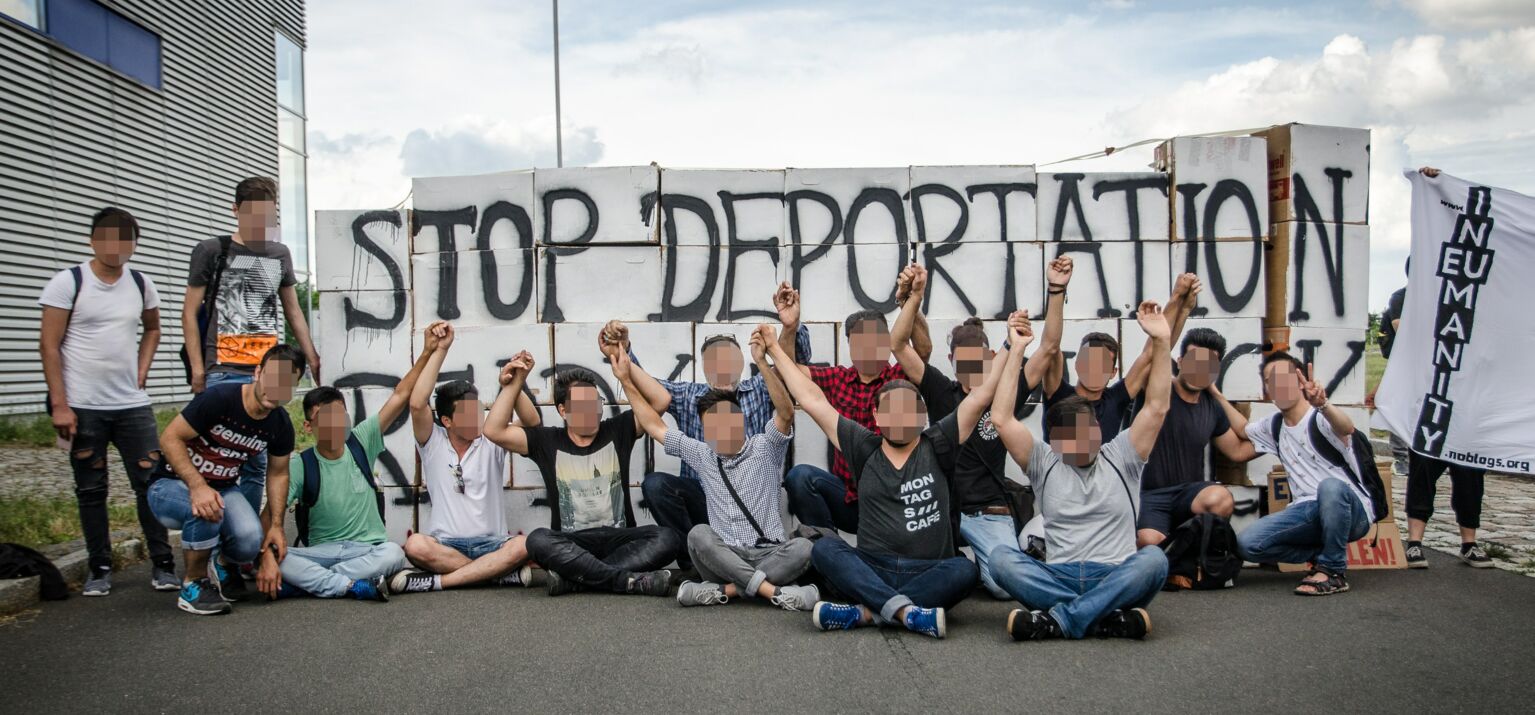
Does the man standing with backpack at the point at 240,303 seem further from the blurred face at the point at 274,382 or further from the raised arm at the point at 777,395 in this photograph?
the raised arm at the point at 777,395

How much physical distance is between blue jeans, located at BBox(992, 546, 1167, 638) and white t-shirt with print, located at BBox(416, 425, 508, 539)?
271cm

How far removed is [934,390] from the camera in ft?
18.8

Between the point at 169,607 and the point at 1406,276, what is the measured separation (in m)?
6.97

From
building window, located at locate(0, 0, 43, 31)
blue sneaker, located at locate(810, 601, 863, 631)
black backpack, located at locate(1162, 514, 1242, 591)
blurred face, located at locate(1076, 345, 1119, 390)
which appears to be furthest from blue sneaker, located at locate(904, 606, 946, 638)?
building window, located at locate(0, 0, 43, 31)

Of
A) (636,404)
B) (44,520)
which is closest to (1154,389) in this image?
(636,404)

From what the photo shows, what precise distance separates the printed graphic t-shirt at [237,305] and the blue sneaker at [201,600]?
1.18m

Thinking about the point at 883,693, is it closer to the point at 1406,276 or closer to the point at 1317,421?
the point at 1317,421

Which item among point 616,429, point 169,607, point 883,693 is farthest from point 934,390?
point 169,607

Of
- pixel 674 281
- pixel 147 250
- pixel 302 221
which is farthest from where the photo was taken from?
pixel 302 221

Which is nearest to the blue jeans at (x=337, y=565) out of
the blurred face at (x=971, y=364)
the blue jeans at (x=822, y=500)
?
the blue jeans at (x=822, y=500)

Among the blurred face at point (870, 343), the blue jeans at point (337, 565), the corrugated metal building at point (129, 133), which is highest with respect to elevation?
the corrugated metal building at point (129, 133)

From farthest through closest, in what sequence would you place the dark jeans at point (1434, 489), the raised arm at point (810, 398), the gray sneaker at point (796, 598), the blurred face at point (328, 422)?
1. the dark jeans at point (1434, 489)
2. the blurred face at point (328, 422)
3. the gray sneaker at point (796, 598)
4. the raised arm at point (810, 398)

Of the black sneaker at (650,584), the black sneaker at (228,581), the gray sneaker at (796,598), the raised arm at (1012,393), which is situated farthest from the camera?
the black sneaker at (650,584)

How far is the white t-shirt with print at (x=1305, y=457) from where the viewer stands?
17.9 ft
